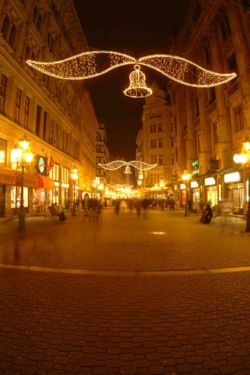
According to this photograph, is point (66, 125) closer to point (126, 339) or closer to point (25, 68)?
point (25, 68)

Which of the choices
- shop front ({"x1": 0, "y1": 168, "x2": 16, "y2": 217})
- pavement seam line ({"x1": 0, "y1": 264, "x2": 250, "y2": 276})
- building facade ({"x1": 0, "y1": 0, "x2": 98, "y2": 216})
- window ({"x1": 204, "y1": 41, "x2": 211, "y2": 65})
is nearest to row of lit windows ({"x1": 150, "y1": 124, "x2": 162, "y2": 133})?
building facade ({"x1": 0, "y1": 0, "x2": 98, "y2": 216})

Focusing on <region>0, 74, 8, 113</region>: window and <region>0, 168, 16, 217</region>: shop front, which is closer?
<region>0, 168, 16, 217</region>: shop front

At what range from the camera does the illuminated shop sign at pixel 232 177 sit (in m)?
25.5

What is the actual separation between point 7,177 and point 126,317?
64.6 feet

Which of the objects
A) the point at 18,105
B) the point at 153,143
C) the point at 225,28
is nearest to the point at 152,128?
the point at 153,143

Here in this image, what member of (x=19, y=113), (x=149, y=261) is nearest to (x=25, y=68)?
(x=19, y=113)

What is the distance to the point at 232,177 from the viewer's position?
86.9ft

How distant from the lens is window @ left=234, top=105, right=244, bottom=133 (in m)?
26.4

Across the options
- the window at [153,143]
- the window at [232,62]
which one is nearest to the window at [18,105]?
the window at [232,62]

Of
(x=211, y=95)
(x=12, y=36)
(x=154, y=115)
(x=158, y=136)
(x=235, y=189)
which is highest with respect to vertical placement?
(x=154, y=115)

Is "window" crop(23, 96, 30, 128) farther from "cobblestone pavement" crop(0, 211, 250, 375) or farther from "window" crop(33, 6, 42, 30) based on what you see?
"cobblestone pavement" crop(0, 211, 250, 375)

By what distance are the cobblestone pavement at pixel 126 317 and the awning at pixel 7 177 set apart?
14172 mm

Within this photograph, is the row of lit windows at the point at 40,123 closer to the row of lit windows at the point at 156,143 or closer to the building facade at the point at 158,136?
the building facade at the point at 158,136

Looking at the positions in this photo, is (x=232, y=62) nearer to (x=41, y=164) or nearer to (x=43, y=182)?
(x=41, y=164)
